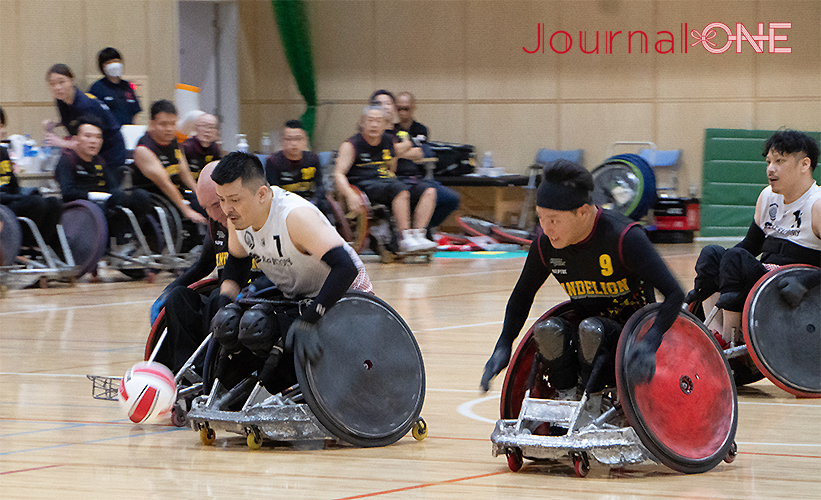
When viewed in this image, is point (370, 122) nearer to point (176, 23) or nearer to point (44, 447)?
point (176, 23)

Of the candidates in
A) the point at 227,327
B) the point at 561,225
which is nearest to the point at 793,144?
the point at 561,225

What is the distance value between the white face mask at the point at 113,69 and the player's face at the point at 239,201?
8.16m

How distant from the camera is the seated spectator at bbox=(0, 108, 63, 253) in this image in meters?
9.84

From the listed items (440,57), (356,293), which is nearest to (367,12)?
(440,57)

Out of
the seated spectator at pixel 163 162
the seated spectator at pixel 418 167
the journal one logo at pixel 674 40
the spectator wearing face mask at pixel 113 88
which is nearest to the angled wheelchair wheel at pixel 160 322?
the seated spectator at pixel 163 162

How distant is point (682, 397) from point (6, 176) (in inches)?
303

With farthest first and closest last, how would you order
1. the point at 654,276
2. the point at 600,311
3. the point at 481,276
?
the point at 481,276, the point at 600,311, the point at 654,276

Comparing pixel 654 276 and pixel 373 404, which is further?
pixel 373 404

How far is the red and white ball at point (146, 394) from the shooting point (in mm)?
4453

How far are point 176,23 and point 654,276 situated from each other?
11.5m

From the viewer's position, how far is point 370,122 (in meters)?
11.2

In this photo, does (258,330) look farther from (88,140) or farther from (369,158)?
(369,158)

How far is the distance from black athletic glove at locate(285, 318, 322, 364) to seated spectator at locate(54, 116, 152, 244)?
6332 millimetres

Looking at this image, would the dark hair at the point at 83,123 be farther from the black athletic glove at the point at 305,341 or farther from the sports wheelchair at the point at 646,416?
the sports wheelchair at the point at 646,416
